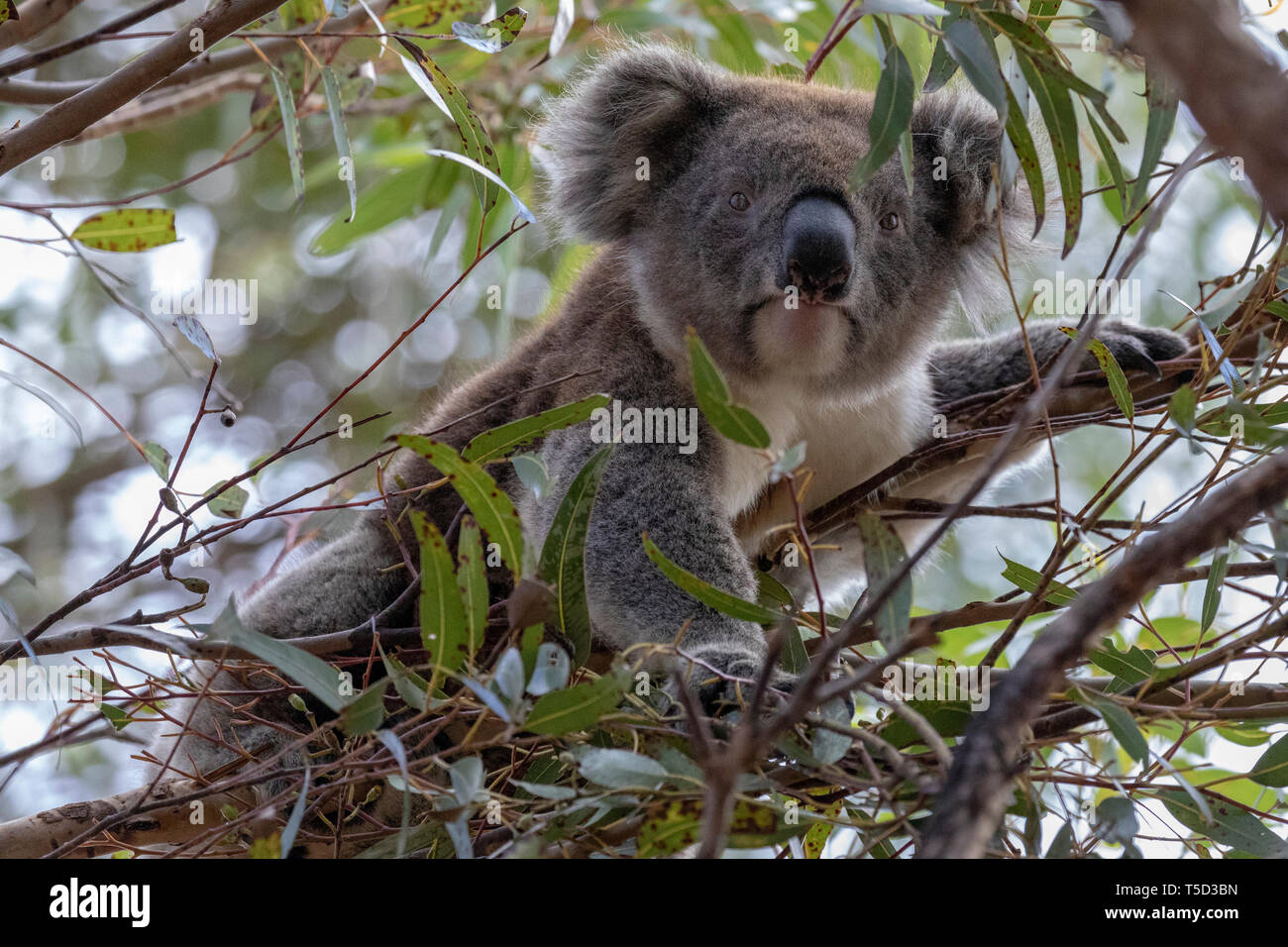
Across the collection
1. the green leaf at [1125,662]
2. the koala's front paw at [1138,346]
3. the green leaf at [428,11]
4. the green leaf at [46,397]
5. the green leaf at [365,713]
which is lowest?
the green leaf at [365,713]

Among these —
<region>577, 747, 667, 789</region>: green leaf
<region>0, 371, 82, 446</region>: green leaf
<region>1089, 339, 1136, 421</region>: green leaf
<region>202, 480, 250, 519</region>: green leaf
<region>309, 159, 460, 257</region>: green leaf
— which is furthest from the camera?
<region>309, 159, 460, 257</region>: green leaf

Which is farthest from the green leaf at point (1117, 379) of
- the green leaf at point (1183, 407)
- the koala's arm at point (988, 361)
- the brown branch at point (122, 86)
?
the brown branch at point (122, 86)

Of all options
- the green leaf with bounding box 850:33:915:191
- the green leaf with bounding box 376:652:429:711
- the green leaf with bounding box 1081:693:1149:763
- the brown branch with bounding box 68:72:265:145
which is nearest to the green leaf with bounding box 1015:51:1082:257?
the green leaf with bounding box 850:33:915:191

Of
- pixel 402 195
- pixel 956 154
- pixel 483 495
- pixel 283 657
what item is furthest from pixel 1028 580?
pixel 402 195

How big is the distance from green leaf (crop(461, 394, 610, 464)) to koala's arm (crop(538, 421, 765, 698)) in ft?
1.22

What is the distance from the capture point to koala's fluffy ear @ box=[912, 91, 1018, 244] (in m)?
2.68

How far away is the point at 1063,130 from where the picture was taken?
5.41 feet

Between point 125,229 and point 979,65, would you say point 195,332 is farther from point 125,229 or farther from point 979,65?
point 979,65

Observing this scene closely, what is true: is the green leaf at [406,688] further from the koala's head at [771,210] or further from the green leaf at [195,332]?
the koala's head at [771,210]

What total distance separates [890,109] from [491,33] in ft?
2.51

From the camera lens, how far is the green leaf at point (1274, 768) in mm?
1773

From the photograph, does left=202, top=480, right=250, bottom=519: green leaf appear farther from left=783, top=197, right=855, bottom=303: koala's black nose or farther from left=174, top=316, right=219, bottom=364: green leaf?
left=783, top=197, right=855, bottom=303: koala's black nose

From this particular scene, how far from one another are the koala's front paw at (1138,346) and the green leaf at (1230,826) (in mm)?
1148

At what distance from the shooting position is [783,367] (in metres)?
2.63
